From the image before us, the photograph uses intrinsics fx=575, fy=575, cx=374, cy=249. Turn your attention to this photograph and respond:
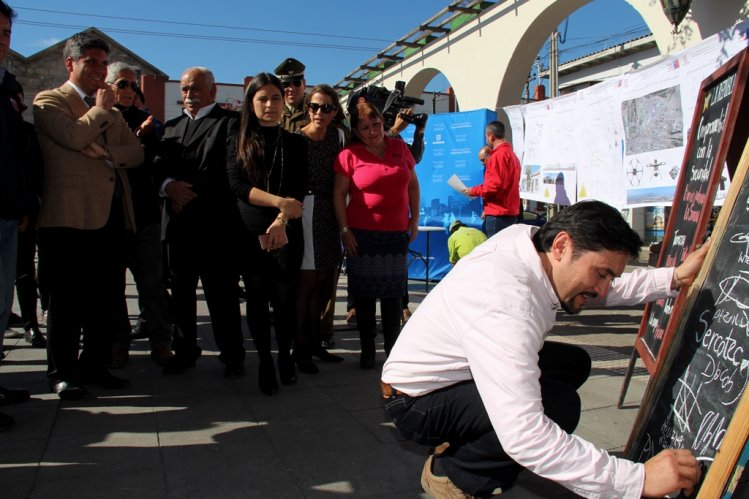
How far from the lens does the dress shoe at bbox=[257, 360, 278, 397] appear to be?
3.28m

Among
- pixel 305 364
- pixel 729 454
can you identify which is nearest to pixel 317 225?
pixel 305 364

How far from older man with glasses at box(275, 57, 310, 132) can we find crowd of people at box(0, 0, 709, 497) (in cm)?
2

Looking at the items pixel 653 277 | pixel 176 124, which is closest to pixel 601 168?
pixel 653 277

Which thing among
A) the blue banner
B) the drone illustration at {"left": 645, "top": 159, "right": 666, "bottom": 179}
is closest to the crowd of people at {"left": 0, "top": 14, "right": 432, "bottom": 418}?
the drone illustration at {"left": 645, "top": 159, "right": 666, "bottom": 179}

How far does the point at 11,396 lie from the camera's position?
3072 mm

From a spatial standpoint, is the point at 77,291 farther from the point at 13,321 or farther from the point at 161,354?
the point at 13,321

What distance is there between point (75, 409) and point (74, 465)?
703mm

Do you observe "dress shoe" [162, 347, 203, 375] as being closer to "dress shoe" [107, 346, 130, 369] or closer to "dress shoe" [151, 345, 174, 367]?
"dress shoe" [151, 345, 174, 367]

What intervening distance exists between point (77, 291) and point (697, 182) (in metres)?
3.12

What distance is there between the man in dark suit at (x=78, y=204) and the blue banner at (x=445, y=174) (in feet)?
14.8

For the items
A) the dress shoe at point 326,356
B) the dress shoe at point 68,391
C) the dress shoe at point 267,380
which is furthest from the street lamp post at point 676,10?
the dress shoe at point 68,391

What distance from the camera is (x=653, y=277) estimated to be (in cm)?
221

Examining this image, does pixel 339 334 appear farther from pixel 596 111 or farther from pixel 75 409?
pixel 596 111

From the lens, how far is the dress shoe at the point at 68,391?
3.07m
